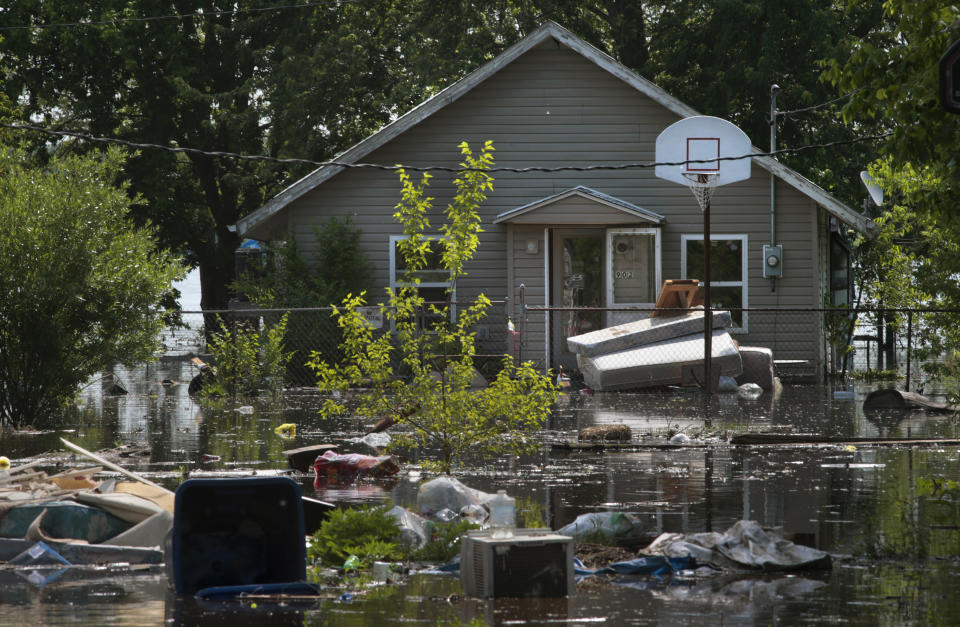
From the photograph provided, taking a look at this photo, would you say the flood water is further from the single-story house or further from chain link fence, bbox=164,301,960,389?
the single-story house

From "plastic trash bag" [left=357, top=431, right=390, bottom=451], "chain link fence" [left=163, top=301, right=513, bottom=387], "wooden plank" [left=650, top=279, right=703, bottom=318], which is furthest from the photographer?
"chain link fence" [left=163, top=301, right=513, bottom=387]

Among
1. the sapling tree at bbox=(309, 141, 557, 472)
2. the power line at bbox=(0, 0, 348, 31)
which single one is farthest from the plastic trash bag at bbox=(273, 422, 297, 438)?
the power line at bbox=(0, 0, 348, 31)

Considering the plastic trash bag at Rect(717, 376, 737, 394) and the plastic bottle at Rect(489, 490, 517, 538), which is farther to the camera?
the plastic trash bag at Rect(717, 376, 737, 394)

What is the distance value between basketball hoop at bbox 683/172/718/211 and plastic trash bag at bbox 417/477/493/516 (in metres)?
11.1

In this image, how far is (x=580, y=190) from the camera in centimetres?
2323

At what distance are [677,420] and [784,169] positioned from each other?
342 inches

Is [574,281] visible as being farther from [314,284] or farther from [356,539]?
[356,539]

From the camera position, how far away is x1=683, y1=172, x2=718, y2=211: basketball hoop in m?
19.8

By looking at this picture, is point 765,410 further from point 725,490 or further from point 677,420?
point 725,490

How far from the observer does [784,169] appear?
22.8 meters

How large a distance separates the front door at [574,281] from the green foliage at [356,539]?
1649 cm

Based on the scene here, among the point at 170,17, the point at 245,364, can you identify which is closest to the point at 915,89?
the point at 245,364

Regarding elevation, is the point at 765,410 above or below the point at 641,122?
below

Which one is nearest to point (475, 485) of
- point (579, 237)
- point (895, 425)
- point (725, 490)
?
point (725, 490)
